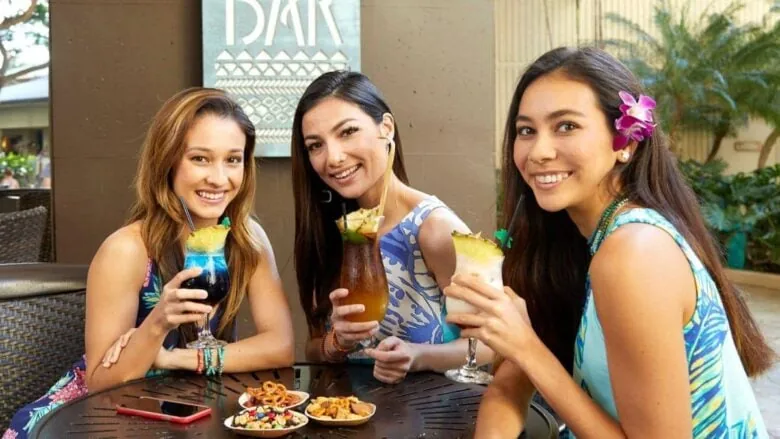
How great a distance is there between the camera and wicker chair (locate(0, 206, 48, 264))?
318cm

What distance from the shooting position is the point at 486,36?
4016 millimetres

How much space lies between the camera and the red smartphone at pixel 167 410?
169cm

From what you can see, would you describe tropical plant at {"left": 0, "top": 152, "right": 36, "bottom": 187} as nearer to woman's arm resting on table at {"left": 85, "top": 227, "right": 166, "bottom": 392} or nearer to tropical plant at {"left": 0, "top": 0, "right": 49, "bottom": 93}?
tropical plant at {"left": 0, "top": 0, "right": 49, "bottom": 93}

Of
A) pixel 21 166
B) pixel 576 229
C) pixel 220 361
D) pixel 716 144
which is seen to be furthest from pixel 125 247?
pixel 716 144

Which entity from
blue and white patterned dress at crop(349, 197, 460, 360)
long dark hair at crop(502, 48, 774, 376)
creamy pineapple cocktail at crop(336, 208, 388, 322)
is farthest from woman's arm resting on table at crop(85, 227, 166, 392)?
long dark hair at crop(502, 48, 774, 376)

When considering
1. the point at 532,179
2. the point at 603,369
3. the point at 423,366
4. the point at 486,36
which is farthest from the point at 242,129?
the point at 486,36

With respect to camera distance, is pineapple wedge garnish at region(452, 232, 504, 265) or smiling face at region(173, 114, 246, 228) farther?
smiling face at region(173, 114, 246, 228)

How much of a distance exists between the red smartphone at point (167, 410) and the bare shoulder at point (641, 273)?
849 mm

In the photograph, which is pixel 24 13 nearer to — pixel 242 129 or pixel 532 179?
pixel 242 129

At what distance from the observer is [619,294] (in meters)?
A: 1.42

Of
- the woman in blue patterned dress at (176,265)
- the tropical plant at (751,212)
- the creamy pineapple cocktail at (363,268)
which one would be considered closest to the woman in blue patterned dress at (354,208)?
the woman in blue patterned dress at (176,265)

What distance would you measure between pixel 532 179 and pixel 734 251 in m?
10.4

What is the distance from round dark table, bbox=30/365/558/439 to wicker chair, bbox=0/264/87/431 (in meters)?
0.61

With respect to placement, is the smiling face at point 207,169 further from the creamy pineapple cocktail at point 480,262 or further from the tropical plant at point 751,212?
the tropical plant at point 751,212
